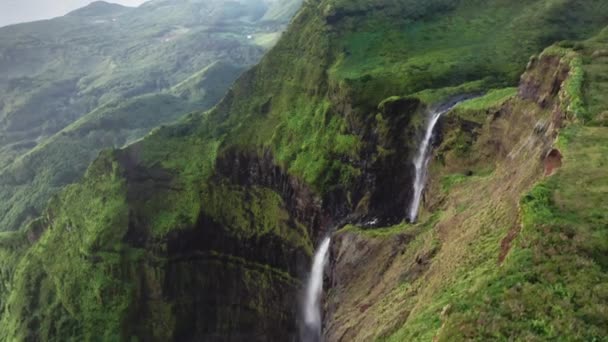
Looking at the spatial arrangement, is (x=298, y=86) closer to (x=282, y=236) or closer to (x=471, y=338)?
(x=282, y=236)

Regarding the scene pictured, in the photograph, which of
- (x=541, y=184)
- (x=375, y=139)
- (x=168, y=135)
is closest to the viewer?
(x=541, y=184)

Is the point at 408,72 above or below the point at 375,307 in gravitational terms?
above

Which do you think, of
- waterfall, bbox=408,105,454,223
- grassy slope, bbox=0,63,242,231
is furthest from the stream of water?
Answer: grassy slope, bbox=0,63,242,231

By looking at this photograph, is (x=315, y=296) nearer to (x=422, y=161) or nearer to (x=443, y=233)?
(x=422, y=161)

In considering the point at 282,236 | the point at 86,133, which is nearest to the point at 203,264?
the point at 282,236

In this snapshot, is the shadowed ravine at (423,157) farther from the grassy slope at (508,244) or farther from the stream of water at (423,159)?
the grassy slope at (508,244)

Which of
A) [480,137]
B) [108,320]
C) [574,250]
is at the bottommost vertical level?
[108,320]

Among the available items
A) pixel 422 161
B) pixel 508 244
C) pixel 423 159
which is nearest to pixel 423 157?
pixel 423 159

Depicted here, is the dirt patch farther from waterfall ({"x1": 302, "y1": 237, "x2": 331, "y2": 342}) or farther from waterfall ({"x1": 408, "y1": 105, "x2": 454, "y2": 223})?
waterfall ({"x1": 302, "y1": 237, "x2": 331, "y2": 342})

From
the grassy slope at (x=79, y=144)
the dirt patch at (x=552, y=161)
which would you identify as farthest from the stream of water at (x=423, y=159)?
the grassy slope at (x=79, y=144)
